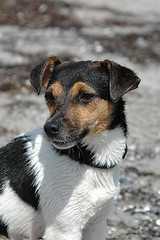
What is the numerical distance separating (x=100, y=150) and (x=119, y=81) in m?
0.72

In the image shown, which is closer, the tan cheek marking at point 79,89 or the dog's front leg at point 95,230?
the tan cheek marking at point 79,89

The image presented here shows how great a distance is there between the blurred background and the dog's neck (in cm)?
162

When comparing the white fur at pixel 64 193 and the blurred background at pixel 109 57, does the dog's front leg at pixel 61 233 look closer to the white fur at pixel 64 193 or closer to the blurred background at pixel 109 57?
the white fur at pixel 64 193

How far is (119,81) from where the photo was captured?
14.2 ft

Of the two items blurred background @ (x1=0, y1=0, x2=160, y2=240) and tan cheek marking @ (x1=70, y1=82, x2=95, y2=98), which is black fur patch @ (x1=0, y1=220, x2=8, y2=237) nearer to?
tan cheek marking @ (x1=70, y1=82, x2=95, y2=98)

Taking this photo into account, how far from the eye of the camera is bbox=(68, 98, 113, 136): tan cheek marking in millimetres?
4266

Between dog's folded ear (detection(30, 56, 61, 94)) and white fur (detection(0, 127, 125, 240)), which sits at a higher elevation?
dog's folded ear (detection(30, 56, 61, 94))

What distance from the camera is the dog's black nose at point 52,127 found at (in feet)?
13.4

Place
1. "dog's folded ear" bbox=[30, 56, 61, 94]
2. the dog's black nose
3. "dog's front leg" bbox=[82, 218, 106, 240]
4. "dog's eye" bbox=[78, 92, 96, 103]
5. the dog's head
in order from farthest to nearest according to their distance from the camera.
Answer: "dog's front leg" bbox=[82, 218, 106, 240] < "dog's folded ear" bbox=[30, 56, 61, 94] < "dog's eye" bbox=[78, 92, 96, 103] < the dog's head < the dog's black nose

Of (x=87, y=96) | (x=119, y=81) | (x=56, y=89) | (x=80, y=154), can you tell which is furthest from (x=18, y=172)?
(x=119, y=81)

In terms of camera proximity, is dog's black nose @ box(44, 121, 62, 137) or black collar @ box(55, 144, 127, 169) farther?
black collar @ box(55, 144, 127, 169)

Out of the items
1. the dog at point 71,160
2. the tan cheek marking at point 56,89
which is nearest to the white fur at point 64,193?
the dog at point 71,160

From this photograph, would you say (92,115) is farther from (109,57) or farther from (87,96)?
(109,57)

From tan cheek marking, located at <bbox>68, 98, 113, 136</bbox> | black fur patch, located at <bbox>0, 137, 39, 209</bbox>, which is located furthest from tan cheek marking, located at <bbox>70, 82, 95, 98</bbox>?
black fur patch, located at <bbox>0, 137, 39, 209</bbox>
